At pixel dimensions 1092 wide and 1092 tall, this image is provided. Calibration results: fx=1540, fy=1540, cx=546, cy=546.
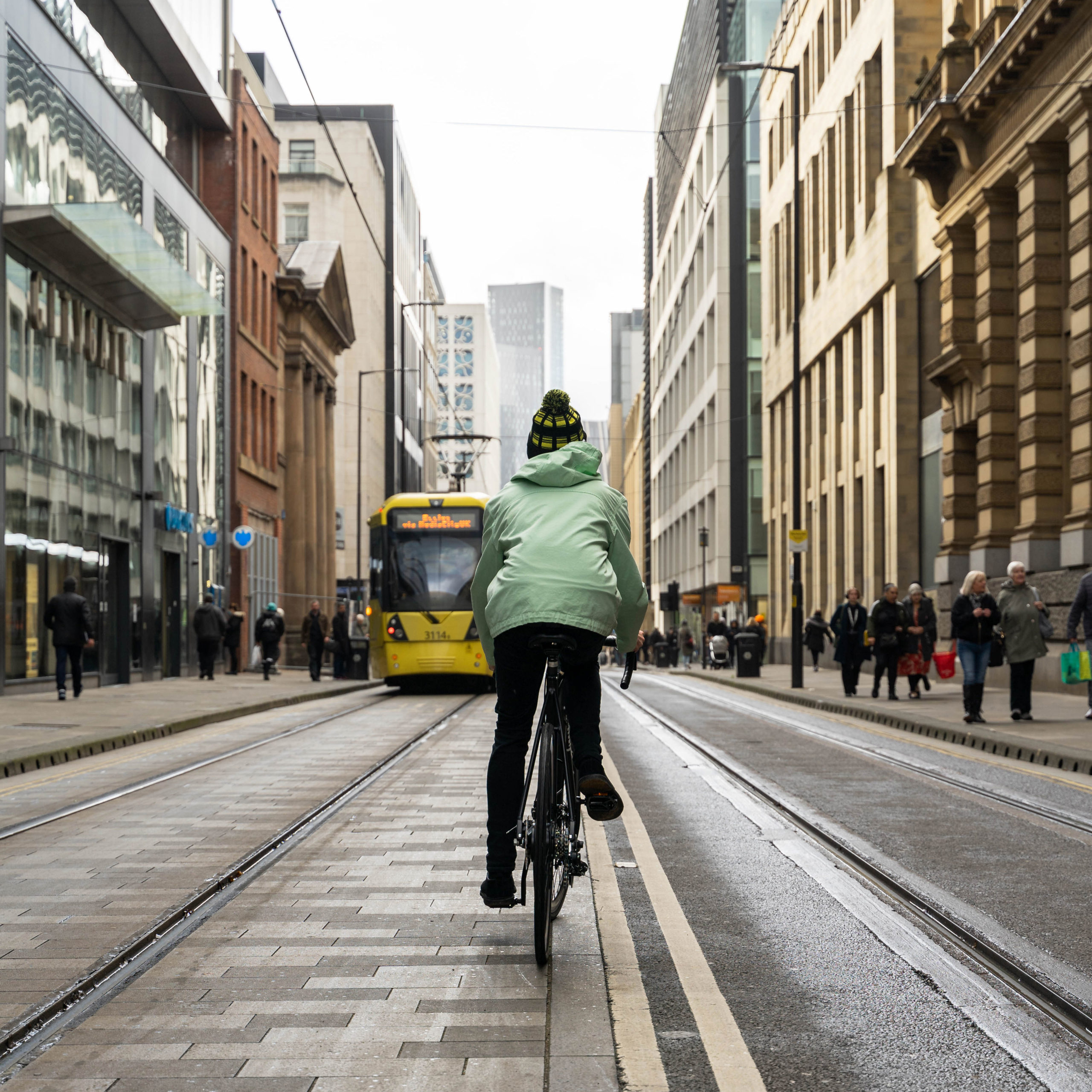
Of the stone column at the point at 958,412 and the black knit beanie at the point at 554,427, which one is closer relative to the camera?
the black knit beanie at the point at 554,427

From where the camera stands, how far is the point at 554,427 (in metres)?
5.61

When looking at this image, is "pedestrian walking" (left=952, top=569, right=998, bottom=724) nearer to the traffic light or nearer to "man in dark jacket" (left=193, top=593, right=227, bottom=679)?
"man in dark jacket" (left=193, top=593, right=227, bottom=679)

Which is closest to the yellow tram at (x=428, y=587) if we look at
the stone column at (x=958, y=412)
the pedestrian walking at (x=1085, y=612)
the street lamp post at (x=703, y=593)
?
the stone column at (x=958, y=412)

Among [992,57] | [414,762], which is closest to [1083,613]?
[414,762]

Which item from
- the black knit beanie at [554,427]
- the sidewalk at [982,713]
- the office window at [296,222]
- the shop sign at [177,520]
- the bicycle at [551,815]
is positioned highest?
the office window at [296,222]

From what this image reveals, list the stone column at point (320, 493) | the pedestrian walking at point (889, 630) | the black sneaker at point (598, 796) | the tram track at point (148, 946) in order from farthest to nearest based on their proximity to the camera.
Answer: the stone column at point (320, 493)
the pedestrian walking at point (889, 630)
the black sneaker at point (598, 796)
the tram track at point (148, 946)

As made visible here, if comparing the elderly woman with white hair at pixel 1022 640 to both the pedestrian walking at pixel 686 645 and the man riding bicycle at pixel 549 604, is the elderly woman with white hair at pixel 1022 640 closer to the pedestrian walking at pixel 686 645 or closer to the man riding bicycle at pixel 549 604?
the man riding bicycle at pixel 549 604

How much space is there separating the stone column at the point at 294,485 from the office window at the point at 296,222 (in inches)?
1038

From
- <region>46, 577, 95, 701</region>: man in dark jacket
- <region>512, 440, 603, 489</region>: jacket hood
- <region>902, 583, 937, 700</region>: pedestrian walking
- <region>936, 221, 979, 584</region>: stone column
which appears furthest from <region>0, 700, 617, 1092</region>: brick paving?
<region>936, 221, 979, 584</region>: stone column

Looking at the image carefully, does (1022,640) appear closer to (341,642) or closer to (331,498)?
(341,642)

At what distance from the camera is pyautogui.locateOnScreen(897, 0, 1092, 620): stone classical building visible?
72.9 feet

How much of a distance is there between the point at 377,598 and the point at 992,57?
13.2 metres

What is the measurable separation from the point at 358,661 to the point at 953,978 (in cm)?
3017

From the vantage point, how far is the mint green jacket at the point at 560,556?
509 centimetres
